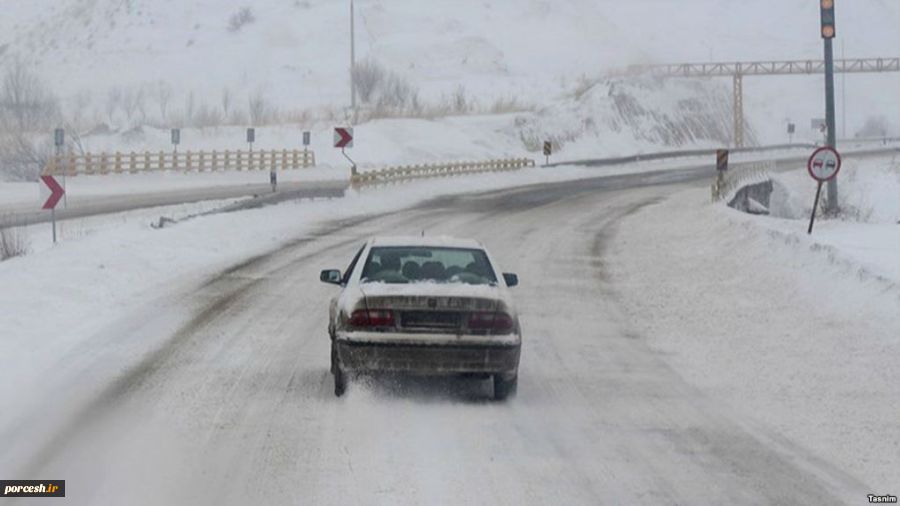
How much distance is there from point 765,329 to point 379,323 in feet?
21.5

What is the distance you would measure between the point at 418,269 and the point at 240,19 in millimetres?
126546

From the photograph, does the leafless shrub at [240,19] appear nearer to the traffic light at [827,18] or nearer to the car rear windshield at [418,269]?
the traffic light at [827,18]

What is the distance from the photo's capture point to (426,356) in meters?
9.91

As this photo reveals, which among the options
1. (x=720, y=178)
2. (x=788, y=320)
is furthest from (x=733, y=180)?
(x=788, y=320)

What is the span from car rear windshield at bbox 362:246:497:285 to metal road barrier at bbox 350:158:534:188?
28591mm

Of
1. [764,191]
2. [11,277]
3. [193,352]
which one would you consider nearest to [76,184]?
[764,191]

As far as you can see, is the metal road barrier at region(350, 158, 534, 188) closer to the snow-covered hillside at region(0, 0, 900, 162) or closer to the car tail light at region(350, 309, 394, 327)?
the car tail light at region(350, 309, 394, 327)

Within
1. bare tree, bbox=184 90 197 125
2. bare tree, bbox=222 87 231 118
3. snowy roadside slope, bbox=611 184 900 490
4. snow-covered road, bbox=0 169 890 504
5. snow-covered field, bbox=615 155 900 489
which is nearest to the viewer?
snow-covered road, bbox=0 169 890 504

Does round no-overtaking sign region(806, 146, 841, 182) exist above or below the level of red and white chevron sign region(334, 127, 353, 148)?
below

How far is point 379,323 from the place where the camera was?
9.95 m

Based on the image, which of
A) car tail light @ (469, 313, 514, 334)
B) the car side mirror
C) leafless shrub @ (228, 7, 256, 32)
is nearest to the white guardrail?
the car side mirror

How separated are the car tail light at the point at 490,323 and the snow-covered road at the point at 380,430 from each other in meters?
0.68

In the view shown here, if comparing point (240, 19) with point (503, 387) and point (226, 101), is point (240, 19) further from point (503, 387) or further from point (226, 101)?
point (503, 387)

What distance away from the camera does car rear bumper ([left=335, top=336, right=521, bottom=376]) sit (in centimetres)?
991
